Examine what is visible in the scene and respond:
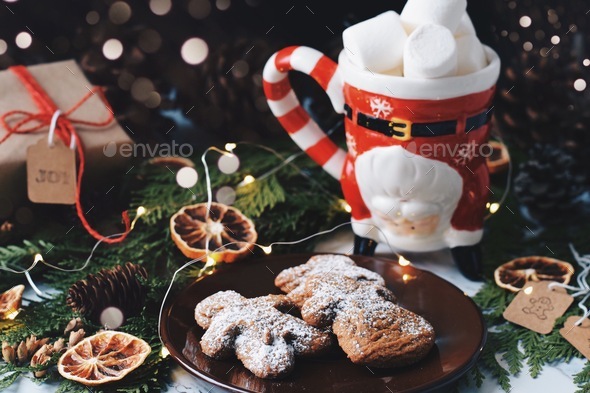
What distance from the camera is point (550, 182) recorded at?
4.23ft

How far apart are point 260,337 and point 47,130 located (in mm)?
541

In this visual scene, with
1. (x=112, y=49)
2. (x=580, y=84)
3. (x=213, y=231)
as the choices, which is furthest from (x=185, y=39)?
(x=580, y=84)

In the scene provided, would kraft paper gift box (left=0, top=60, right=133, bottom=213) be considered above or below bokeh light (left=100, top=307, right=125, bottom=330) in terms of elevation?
above

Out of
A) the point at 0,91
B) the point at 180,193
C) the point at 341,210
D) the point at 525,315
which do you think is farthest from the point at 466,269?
the point at 0,91

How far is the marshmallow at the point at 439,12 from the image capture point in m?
1.00

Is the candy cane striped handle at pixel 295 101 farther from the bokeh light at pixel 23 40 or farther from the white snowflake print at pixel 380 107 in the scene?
the bokeh light at pixel 23 40

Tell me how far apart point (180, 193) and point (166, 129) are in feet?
0.71

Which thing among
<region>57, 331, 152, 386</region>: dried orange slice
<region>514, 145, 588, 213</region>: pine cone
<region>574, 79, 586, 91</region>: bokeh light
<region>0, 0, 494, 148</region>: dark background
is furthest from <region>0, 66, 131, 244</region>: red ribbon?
<region>574, 79, 586, 91</region>: bokeh light

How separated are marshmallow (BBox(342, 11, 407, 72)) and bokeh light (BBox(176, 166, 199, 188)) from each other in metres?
0.44

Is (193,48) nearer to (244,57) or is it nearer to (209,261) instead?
(244,57)

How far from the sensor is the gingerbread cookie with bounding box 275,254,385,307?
103 centimetres

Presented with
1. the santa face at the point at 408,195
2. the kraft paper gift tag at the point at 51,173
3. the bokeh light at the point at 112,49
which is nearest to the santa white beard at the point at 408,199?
the santa face at the point at 408,195

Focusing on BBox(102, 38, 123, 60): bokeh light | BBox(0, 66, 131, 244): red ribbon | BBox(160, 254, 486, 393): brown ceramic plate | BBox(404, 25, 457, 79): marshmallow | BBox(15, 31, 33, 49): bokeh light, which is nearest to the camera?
BBox(160, 254, 486, 393): brown ceramic plate

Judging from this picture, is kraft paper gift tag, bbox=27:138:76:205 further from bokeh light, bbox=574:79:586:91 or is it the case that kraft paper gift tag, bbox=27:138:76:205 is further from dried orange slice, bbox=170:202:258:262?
bokeh light, bbox=574:79:586:91
